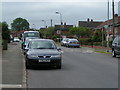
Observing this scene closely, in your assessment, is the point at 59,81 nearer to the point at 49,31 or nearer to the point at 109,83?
the point at 109,83

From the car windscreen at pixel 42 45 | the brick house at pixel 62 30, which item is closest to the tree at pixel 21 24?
the brick house at pixel 62 30

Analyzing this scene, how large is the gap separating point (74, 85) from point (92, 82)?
36.4 inches

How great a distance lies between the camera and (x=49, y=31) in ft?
357

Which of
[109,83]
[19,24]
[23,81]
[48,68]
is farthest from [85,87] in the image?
[19,24]

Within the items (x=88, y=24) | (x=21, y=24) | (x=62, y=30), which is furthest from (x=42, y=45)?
(x=21, y=24)

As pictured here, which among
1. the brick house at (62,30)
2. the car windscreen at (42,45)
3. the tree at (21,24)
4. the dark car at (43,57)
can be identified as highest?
the tree at (21,24)

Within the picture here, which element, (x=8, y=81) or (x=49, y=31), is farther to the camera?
(x=49, y=31)

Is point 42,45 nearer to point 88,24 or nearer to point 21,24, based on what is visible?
point 88,24

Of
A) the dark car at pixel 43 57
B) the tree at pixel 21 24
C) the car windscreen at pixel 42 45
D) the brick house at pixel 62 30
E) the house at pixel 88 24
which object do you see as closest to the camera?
the dark car at pixel 43 57

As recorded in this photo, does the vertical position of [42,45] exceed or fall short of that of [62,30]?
it falls short

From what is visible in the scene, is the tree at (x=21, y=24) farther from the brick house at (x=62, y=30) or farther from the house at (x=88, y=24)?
the house at (x=88, y=24)

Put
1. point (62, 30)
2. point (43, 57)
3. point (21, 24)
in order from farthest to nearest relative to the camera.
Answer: point (21, 24)
point (62, 30)
point (43, 57)

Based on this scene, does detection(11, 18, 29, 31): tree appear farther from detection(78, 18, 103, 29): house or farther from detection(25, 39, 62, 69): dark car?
detection(25, 39, 62, 69): dark car

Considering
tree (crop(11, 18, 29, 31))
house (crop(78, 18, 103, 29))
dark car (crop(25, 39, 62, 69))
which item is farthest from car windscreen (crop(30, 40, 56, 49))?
tree (crop(11, 18, 29, 31))
